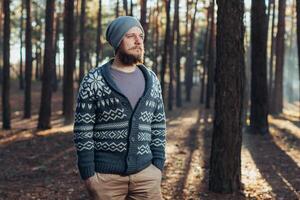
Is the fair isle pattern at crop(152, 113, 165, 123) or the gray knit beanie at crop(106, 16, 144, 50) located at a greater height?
the gray knit beanie at crop(106, 16, 144, 50)

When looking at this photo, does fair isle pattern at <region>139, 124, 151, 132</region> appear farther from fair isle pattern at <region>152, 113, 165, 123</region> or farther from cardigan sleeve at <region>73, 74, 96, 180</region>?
cardigan sleeve at <region>73, 74, 96, 180</region>

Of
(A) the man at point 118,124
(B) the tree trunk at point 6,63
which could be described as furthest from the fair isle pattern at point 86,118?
(B) the tree trunk at point 6,63

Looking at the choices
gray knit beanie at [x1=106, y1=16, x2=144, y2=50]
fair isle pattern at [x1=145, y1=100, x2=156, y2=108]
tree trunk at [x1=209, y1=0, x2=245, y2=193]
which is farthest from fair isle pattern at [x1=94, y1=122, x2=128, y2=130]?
tree trunk at [x1=209, y1=0, x2=245, y2=193]

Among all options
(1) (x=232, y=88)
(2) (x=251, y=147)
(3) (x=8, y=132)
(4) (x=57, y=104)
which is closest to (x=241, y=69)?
(1) (x=232, y=88)

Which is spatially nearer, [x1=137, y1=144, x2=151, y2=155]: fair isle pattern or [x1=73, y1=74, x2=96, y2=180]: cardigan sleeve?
[x1=73, y1=74, x2=96, y2=180]: cardigan sleeve

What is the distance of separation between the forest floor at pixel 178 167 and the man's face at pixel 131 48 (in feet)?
16.4

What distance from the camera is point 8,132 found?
19.0m

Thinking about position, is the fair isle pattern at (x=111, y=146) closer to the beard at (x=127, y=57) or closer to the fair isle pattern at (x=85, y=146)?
the fair isle pattern at (x=85, y=146)

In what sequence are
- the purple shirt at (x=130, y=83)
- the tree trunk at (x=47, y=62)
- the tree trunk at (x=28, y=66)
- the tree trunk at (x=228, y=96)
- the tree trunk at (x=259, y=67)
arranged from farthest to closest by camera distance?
the tree trunk at (x=28, y=66), the tree trunk at (x=47, y=62), the tree trunk at (x=259, y=67), the tree trunk at (x=228, y=96), the purple shirt at (x=130, y=83)

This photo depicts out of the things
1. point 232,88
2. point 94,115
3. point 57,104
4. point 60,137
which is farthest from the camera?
point 57,104

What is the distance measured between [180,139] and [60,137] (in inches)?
165

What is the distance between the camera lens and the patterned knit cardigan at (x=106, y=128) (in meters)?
3.41

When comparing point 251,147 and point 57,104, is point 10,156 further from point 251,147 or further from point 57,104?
point 57,104

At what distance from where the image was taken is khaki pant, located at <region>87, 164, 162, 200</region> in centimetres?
344
